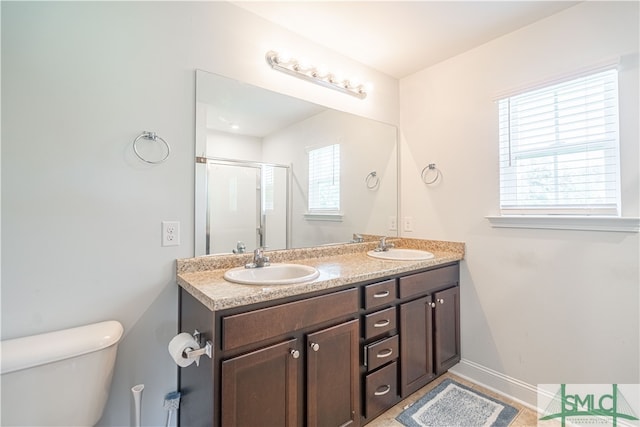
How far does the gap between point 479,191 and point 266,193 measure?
1.47 m

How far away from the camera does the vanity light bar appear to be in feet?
5.71

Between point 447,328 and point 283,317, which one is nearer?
point 283,317

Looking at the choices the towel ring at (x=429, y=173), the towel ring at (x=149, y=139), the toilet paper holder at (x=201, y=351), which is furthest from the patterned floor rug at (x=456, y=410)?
the towel ring at (x=149, y=139)

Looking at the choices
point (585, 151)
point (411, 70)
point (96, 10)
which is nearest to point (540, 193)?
point (585, 151)

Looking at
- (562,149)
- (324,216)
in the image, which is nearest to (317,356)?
(324,216)

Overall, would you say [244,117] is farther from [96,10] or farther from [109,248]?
[109,248]

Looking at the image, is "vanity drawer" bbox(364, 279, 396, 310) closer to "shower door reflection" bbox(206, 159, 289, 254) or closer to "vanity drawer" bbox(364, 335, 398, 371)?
"vanity drawer" bbox(364, 335, 398, 371)

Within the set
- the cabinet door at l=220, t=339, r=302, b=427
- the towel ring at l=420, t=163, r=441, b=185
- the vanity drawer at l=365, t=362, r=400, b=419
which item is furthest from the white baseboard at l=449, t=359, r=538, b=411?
the cabinet door at l=220, t=339, r=302, b=427

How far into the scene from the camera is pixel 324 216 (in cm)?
206

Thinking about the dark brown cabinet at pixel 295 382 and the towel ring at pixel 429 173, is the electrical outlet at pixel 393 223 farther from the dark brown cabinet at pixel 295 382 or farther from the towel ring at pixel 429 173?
the dark brown cabinet at pixel 295 382

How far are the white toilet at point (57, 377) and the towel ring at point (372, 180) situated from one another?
185cm

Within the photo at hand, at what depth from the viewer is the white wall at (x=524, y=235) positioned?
57.0 inches

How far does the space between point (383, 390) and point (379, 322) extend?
38 cm

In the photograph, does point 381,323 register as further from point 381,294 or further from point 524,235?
point 524,235
